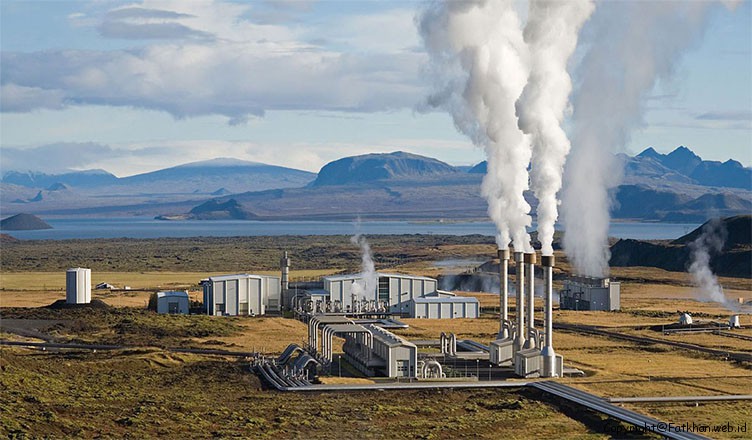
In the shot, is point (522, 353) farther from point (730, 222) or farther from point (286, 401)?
point (730, 222)

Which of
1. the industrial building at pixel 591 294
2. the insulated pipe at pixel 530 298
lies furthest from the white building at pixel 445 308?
the insulated pipe at pixel 530 298

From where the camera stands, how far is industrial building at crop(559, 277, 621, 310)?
359 ft

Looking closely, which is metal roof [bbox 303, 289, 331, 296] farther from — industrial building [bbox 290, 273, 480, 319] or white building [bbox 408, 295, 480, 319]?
white building [bbox 408, 295, 480, 319]

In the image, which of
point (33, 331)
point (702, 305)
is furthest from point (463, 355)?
point (702, 305)

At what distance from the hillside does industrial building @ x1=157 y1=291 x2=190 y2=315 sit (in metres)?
88.1

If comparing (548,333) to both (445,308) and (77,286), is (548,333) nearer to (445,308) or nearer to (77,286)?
(445,308)

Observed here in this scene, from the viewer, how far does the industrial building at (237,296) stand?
100 meters

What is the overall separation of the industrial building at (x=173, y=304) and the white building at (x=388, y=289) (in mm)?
13487

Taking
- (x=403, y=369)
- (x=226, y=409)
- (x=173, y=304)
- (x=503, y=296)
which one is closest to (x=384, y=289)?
(x=173, y=304)

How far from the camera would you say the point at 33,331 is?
84000 mm

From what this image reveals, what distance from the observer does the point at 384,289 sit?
106m

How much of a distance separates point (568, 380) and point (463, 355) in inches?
439

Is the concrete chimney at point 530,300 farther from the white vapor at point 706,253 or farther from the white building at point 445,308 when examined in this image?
the white vapor at point 706,253

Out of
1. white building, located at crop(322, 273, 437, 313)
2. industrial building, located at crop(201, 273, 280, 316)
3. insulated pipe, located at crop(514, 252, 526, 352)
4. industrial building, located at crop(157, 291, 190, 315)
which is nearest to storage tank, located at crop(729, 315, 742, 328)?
insulated pipe, located at crop(514, 252, 526, 352)
